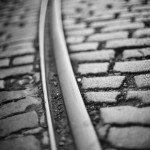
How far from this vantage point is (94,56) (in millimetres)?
1994

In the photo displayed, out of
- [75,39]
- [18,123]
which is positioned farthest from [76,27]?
[18,123]

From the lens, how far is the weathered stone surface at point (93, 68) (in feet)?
5.82

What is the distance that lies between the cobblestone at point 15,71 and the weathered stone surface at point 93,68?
543mm

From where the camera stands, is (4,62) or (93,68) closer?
(93,68)

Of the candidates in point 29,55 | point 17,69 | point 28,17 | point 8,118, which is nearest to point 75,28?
point 29,55

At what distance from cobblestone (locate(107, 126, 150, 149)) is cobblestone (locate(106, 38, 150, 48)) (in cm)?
111

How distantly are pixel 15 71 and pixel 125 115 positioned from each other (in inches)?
49.9

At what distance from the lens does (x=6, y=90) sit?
1778 millimetres

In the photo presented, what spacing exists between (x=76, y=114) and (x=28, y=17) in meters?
2.96

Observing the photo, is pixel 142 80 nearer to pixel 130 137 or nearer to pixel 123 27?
pixel 130 137

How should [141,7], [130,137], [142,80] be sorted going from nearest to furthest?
[130,137] → [142,80] → [141,7]

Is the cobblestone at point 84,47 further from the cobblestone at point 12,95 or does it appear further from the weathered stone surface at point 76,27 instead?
the cobblestone at point 12,95

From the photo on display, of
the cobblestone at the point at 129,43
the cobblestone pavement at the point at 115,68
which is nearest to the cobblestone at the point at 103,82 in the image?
the cobblestone pavement at the point at 115,68

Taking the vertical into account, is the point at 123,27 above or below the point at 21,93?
above
